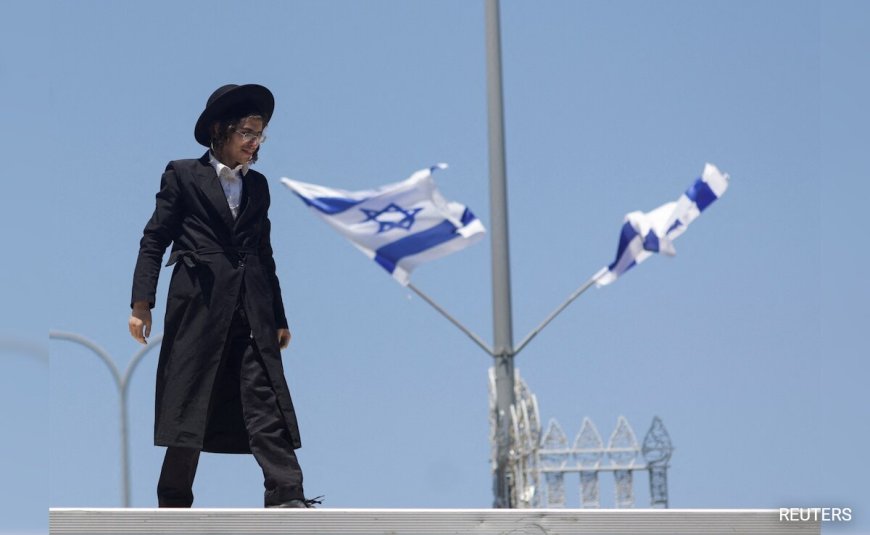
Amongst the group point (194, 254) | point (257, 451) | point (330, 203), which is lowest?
point (257, 451)

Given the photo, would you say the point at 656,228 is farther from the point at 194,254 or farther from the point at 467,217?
the point at 194,254

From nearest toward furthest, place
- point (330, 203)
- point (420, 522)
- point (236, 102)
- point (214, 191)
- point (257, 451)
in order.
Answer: point (420, 522) → point (257, 451) → point (214, 191) → point (236, 102) → point (330, 203)

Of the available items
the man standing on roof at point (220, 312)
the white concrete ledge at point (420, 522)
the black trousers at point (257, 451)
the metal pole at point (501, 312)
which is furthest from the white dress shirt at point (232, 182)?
the metal pole at point (501, 312)

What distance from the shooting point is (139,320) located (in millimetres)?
8242

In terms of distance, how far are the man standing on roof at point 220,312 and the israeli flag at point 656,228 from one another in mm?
16472

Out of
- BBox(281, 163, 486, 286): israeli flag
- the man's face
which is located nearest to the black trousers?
the man's face

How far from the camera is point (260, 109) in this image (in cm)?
857

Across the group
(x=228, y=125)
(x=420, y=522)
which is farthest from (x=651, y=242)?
(x=420, y=522)

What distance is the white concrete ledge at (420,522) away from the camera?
6820 millimetres

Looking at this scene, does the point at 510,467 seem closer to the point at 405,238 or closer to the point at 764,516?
the point at 405,238

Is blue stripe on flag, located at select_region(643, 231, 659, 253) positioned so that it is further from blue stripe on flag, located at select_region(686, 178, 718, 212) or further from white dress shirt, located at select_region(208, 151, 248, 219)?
white dress shirt, located at select_region(208, 151, 248, 219)

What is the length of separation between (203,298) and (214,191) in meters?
0.46

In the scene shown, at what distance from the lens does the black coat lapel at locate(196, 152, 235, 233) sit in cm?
841

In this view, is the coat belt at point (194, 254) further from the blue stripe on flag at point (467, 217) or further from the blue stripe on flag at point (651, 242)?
the blue stripe on flag at point (651, 242)
